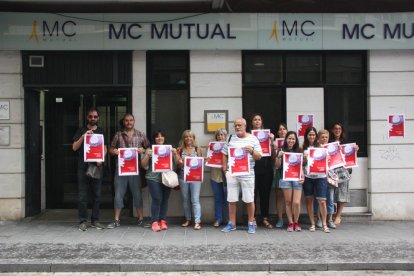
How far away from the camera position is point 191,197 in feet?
30.1

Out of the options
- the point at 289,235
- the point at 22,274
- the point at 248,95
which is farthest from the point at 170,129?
the point at 22,274

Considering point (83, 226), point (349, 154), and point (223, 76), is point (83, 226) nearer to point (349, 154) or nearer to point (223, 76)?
point (223, 76)

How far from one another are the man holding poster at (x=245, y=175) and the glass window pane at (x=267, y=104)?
52.8 inches

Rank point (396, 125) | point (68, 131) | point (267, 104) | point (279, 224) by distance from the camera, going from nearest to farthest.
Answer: point (279, 224), point (396, 125), point (267, 104), point (68, 131)

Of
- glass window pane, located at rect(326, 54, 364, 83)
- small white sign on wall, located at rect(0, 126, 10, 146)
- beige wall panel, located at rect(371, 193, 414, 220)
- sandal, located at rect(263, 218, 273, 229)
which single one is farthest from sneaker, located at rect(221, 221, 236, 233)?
small white sign on wall, located at rect(0, 126, 10, 146)

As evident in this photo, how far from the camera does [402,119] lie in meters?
9.86

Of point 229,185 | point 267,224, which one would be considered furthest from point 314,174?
point 229,185

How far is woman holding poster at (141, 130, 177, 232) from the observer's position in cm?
896

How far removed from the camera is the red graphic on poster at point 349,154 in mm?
9234

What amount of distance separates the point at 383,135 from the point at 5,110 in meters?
7.95

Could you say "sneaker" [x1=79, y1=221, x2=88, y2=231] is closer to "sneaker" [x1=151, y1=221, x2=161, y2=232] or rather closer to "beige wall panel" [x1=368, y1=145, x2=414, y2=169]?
"sneaker" [x1=151, y1=221, x2=161, y2=232]

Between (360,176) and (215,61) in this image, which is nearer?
(215,61)

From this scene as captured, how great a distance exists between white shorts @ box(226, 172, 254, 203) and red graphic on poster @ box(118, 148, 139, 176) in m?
1.79

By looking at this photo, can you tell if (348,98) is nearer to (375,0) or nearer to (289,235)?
(375,0)
